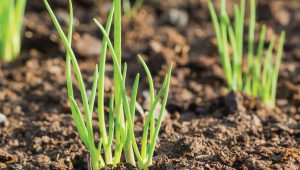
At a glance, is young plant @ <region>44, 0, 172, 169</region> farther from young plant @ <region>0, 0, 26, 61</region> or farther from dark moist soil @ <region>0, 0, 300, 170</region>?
young plant @ <region>0, 0, 26, 61</region>

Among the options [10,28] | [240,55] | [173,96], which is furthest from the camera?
[10,28]

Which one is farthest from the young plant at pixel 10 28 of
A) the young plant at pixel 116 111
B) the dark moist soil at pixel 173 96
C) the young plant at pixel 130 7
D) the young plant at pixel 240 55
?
the young plant at pixel 116 111

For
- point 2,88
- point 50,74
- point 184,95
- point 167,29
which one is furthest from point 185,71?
point 2,88

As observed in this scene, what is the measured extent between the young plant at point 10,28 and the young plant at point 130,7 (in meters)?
0.69

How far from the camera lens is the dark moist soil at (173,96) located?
80.7 inches

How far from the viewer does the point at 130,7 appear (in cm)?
385

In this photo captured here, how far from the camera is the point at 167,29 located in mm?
3479

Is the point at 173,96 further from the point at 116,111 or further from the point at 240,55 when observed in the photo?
the point at 116,111

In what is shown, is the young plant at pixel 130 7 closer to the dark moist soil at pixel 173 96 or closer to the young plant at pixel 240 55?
the dark moist soil at pixel 173 96

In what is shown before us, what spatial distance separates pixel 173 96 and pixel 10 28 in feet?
3.26

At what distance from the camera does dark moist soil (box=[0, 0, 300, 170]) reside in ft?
6.73

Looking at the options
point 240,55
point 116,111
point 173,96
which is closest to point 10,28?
point 173,96

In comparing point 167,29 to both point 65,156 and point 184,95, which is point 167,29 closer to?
point 184,95

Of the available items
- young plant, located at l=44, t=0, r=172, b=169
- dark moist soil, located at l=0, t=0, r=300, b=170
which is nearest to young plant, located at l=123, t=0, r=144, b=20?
dark moist soil, located at l=0, t=0, r=300, b=170
